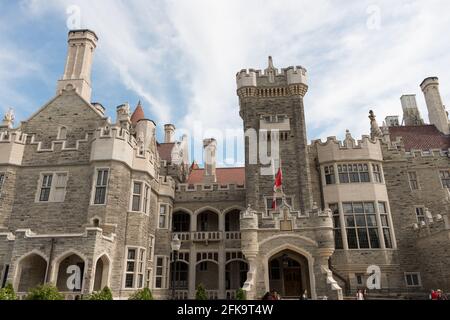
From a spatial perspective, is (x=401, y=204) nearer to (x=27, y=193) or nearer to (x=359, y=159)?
(x=359, y=159)

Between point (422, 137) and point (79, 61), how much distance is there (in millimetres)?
29170

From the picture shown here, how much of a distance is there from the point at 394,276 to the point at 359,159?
26.1ft

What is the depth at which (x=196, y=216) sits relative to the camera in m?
25.7

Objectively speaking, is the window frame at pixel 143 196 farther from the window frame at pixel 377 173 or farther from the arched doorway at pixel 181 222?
the window frame at pixel 377 173

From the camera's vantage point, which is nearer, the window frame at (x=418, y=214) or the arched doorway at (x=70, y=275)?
the arched doorway at (x=70, y=275)

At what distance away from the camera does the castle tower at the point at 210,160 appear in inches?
1098

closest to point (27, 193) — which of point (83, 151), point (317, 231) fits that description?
point (83, 151)

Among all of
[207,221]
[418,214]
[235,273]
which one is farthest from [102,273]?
[418,214]

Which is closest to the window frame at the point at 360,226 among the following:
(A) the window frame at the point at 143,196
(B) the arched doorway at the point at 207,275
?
(B) the arched doorway at the point at 207,275

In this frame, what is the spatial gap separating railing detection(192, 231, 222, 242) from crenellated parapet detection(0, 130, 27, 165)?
1274 centimetres

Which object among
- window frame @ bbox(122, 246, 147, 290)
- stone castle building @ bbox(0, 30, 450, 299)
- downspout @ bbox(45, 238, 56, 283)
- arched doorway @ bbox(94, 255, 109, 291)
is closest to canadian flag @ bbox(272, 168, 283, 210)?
stone castle building @ bbox(0, 30, 450, 299)

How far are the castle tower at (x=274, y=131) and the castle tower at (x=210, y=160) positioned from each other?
5191 millimetres

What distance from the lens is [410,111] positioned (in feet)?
108

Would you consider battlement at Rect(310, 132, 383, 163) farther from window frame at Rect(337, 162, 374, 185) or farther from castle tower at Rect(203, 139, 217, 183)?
castle tower at Rect(203, 139, 217, 183)
